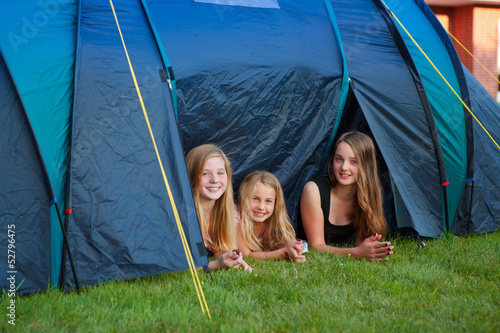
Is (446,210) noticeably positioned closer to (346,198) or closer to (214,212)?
(346,198)

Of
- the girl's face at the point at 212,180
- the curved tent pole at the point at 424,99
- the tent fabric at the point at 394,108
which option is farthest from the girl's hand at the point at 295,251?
the curved tent pole at the point at 424,99

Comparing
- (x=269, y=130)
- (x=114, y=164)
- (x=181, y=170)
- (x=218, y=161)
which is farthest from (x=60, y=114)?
(x=269, y=130)

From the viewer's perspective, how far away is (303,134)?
411 centimetres

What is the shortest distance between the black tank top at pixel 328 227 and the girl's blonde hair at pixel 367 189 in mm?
112

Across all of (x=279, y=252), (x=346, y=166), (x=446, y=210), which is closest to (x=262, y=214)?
(x=279, y=252)

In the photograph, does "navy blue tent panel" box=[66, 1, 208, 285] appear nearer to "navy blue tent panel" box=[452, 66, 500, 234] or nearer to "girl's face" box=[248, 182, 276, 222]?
"girl's face" box=[248, 182, 276, 222]

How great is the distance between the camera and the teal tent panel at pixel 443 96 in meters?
4.21

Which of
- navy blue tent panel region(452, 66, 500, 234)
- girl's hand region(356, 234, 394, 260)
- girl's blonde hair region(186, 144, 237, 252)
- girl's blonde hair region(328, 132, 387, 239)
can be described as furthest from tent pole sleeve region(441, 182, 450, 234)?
girl's blonde hair region(186, 144, 237, 252)

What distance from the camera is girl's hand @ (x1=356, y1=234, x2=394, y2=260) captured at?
11.6 feet

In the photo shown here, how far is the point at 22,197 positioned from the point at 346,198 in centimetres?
234

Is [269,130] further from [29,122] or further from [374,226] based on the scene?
[29,122]

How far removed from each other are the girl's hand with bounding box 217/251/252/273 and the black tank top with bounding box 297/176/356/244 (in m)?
1.03

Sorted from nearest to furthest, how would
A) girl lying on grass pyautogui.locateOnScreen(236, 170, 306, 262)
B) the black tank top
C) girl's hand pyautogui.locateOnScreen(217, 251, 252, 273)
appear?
girl's hand pyautogui.locateOnScreen(217, 251, 252, 273) → girl lying on grass pyautogui.locateOnScreen(236, 170, 306, 262) → the black tank top

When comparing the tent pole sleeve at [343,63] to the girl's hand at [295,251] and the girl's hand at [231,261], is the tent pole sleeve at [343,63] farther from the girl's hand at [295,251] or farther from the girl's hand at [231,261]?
the girl's hand at [231,261]
